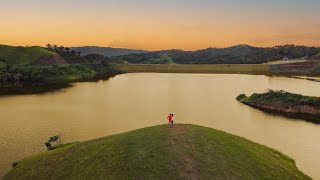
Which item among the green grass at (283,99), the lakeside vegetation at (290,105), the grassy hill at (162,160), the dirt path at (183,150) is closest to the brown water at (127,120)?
the lakeside vegetation at (290,105)

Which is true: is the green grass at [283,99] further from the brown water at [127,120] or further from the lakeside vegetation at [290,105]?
the brown water at [127,120]

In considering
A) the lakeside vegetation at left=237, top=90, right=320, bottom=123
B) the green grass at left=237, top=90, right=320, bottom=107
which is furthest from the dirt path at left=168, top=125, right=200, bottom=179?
the green grass at left=237, top=90, right=320, bottom=107

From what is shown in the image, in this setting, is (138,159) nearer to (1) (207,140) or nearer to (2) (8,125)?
(1) (207,140)

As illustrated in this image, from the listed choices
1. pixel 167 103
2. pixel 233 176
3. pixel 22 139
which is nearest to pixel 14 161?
pixel 22 139

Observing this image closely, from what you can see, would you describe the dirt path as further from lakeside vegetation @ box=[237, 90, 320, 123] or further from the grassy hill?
lakeside vegetation @ box=[237, 90, 320, 123]

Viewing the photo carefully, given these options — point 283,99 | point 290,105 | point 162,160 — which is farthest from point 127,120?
point 162,160
